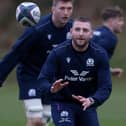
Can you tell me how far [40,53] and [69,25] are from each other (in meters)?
0.53

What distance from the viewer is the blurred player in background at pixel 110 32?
40.5 ft

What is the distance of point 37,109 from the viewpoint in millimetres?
12094

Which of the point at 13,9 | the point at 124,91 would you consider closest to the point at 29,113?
the point at 124,91

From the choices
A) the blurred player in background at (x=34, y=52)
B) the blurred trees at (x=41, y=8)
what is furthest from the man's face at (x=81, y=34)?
the blurred trees at (x=41, y=8)

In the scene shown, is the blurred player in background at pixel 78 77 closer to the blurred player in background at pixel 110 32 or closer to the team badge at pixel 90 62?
the team badge at pixel 90 62

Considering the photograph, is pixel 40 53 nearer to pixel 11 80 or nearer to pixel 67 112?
pixel 67 112

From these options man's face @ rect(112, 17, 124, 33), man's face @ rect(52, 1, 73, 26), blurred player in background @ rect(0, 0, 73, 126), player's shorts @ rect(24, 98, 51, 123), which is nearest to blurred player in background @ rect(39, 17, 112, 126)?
man's face @ rect(52, 1, 73, 26)

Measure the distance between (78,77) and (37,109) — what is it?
1.71m

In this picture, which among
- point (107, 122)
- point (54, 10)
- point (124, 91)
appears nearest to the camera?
point (54, 10)

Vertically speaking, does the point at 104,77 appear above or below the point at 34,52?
above

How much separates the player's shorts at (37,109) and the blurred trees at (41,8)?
61.2 ft

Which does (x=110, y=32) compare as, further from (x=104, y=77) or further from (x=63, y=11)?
(x=104, y=77)

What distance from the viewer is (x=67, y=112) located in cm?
1053

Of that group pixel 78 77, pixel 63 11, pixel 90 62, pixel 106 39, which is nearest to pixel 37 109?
pixel 106 39
